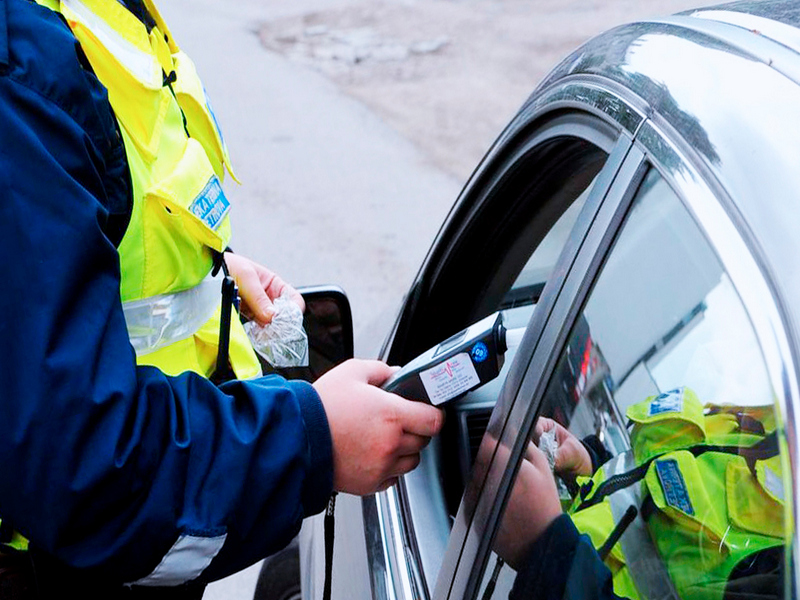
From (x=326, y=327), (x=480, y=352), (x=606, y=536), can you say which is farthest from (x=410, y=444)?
(x=326, y=327)

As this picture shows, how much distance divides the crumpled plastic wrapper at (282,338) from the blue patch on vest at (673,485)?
888 millimetres

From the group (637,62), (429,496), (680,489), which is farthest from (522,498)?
(637,62)

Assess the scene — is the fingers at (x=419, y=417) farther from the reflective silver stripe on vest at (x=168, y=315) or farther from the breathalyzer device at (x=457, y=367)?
the reflective silver stripe on vest at (x=168, y=315)

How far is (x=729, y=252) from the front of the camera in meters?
0.96

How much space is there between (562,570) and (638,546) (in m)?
0.10

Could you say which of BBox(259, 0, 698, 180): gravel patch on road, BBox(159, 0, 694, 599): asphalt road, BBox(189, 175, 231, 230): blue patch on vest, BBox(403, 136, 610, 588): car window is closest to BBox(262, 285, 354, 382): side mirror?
BBox(403, 136, 610, 588): car window

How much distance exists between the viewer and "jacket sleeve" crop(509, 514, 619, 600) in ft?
3.91

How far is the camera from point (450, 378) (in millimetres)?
1356

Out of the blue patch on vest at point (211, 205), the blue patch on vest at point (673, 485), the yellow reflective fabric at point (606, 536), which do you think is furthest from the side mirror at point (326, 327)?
the blue patch on vest at point (673, 485)

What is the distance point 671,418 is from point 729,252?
0.26 m

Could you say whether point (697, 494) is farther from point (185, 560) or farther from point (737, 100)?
point (185, 560)

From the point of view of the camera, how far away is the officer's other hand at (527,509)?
130cm

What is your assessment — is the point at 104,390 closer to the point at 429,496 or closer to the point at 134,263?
the point at 134,263

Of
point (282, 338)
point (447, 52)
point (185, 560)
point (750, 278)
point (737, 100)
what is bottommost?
point (185, 560)
